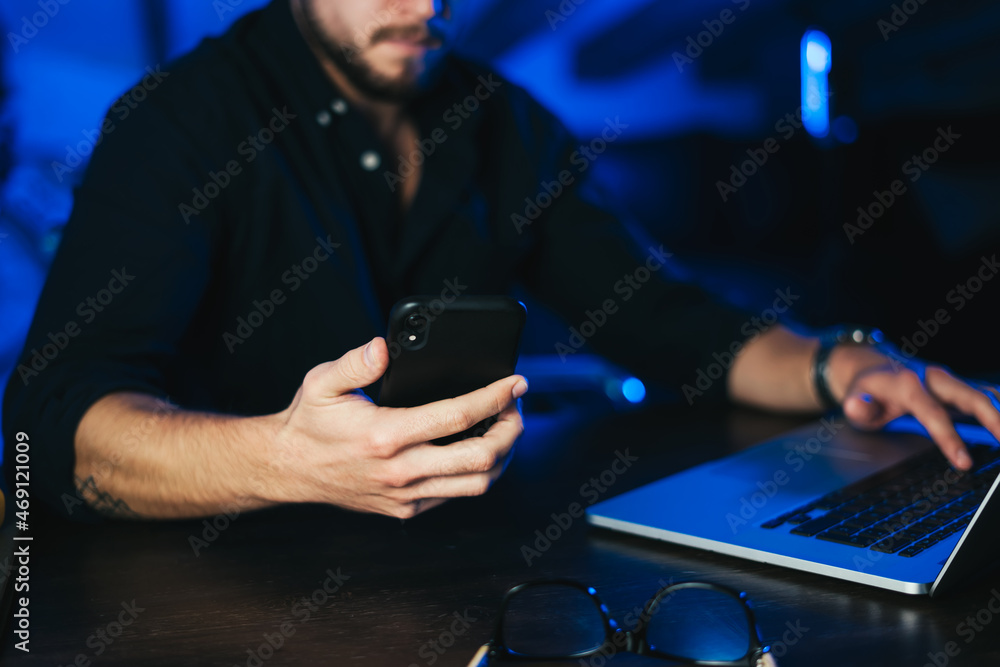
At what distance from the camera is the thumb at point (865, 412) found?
108cm

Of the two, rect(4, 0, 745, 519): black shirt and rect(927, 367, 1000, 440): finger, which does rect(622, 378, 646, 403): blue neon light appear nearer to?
rect(4, 0, 745, 519): black shirt

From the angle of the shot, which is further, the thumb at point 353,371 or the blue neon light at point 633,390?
the blue neon light at point 633,390

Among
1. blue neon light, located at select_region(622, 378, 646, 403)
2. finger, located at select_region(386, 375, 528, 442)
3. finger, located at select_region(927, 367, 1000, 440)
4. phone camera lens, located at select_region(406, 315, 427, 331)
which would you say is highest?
phone camera lens, located at select_region(406, 315, 427, 331)

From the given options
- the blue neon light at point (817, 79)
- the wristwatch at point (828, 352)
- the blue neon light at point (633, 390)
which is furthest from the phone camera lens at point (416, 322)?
the blue neon light at point (633, 390)

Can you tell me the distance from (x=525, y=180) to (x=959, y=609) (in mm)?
1029

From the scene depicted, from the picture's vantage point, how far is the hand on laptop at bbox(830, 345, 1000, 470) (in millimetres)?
950

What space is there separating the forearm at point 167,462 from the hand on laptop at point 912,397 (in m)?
0.69

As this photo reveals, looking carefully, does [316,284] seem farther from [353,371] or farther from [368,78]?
[353,371]

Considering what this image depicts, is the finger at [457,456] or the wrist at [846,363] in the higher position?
the finger at [457,456]

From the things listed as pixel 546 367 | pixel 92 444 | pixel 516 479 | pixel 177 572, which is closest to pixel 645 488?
pixel 516 479

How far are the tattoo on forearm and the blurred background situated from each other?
1302 millimetres

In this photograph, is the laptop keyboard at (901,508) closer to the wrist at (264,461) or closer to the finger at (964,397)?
the finger at (964,397)

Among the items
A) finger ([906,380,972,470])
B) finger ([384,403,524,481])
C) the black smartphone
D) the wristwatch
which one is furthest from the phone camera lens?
the wristwatch

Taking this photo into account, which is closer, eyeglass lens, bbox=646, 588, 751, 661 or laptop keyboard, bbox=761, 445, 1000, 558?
eyeglass lens, bbox=646, 588, 751, 661
